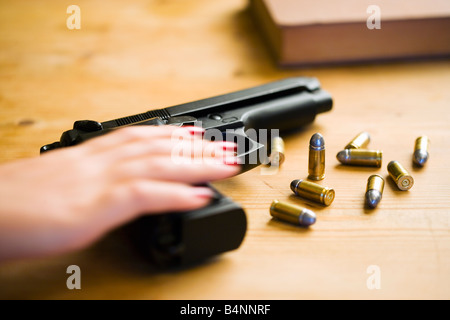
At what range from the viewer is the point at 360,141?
1.16m

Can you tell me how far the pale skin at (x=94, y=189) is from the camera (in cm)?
66

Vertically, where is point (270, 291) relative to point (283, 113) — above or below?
below

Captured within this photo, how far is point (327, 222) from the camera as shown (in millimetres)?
906

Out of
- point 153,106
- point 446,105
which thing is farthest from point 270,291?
point 446,105

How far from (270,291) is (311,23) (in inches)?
37.7

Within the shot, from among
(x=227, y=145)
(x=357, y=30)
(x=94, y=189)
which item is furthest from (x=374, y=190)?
(x=357, y=30)

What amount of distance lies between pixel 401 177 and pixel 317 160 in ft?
0.55

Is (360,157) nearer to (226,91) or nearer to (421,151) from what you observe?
(421,151)

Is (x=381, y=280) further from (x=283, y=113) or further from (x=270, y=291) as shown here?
(x=283, y=113)

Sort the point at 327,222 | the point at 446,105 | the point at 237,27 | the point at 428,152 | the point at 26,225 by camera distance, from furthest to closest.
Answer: the point at 237,27 < the point at 446,105 < the point at 428,152 < the point at 327,222 < the point at 26,225

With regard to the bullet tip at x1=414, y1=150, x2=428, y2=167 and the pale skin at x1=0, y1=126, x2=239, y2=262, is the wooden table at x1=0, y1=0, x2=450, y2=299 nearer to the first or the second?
the bullet tip at x1=414, y1=150, x2=428, y2=167
